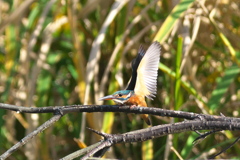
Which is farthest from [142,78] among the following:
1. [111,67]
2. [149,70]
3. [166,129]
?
[111,67]

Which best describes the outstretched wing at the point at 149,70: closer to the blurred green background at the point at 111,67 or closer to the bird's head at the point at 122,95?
the bird's head at the point at 122,95

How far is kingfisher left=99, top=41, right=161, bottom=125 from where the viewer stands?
2.56 ft

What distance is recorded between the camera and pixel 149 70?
0.80 meters

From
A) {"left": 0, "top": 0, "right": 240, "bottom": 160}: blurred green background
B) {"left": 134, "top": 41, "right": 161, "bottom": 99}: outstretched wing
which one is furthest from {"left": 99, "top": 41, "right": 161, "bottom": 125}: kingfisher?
{"left": 0, "top": 0, "right": 240, "bottom": 160}: blurred green background

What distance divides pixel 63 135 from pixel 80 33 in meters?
0.42

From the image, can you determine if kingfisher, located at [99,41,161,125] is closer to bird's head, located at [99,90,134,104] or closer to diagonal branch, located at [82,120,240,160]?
bird's head, located at [99,90,134,104]

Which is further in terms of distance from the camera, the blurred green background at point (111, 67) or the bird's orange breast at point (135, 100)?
the blurred green background at point (111, 67)

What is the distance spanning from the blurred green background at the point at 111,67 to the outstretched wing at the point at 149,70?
50 centimetres

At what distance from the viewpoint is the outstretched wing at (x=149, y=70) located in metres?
0.79

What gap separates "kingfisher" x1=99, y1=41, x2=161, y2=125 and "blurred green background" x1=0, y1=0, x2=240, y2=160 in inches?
19.6

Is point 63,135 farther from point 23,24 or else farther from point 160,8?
point 160,8

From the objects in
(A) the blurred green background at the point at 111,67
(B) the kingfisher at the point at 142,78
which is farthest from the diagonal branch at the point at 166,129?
(A) the blurred green background at the point at 111,67

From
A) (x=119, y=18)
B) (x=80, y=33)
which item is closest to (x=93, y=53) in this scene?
(x=119, y=18)

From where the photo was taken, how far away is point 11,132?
5.56 ft
